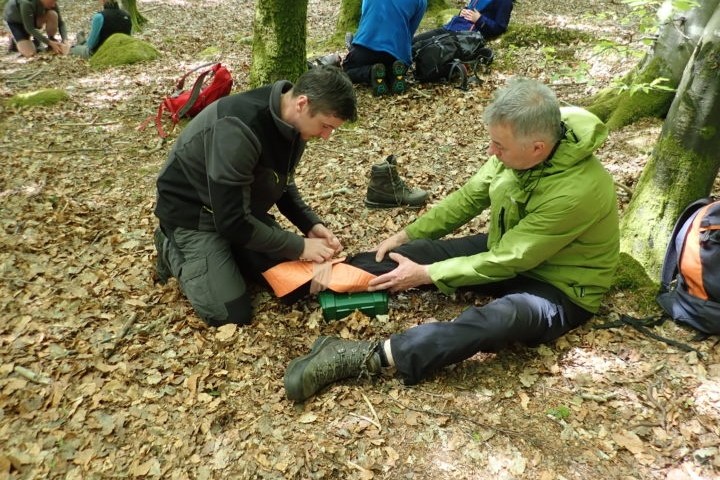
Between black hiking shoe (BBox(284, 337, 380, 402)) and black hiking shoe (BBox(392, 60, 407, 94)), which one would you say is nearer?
black hiking shoe (BBox(284, 337, 380, 402))

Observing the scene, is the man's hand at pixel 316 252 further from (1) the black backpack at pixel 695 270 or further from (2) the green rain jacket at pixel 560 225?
(1) the black backpack at pixel 695 270

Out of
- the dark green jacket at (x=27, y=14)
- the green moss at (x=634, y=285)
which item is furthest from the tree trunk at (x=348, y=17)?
the green moss at (x=634, y=285)

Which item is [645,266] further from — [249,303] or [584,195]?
[249,303]

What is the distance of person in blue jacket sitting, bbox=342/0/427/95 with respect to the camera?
7.04 m

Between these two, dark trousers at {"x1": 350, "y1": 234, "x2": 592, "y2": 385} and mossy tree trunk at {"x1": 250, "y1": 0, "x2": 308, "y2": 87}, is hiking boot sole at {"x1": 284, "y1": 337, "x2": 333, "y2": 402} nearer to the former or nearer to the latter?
dark trousers at {"x1": 350, "y1": 234, "x2": 592, "y2": 385}

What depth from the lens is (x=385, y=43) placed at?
711 centimetres

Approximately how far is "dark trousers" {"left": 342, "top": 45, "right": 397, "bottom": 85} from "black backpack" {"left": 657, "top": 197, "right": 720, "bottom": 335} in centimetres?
496

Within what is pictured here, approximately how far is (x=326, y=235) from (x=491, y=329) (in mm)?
1604

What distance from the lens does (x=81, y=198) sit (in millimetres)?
5137

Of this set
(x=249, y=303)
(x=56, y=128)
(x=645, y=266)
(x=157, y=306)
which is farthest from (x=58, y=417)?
(x=56, y=128)

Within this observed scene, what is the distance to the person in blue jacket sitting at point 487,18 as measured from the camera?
8.63 metres

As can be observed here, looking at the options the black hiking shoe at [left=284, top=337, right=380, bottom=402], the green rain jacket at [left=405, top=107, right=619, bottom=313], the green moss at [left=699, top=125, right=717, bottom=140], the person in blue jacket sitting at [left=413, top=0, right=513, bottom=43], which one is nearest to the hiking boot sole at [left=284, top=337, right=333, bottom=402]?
the black hiking shoe at [left=284, top=337, right=380, bottom=402]

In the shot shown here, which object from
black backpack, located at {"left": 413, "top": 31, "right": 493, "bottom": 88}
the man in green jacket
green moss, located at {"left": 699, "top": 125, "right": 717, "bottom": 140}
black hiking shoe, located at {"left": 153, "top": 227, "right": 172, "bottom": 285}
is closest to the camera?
the man in green jacket

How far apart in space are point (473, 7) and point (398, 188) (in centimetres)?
578
